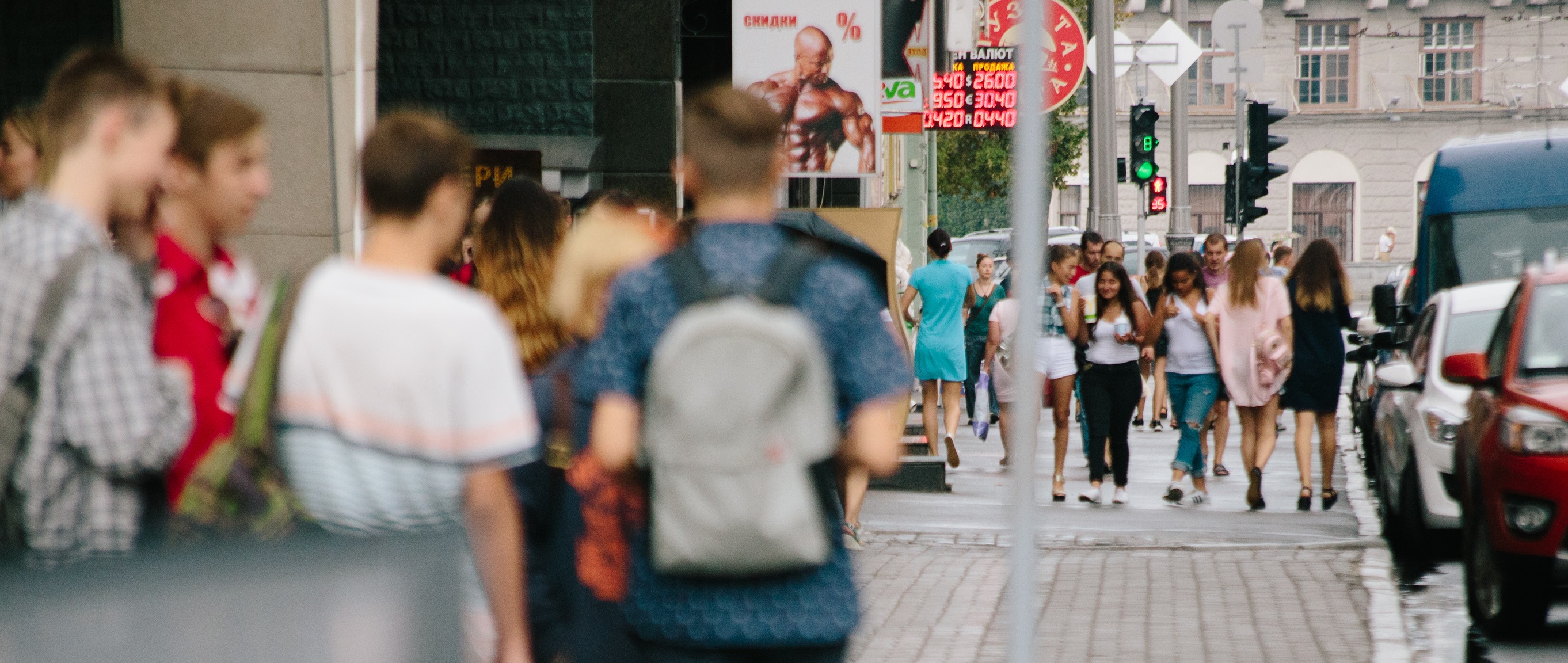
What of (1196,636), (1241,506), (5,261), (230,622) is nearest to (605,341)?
(230,622)

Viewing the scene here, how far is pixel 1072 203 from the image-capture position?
55.3 metres

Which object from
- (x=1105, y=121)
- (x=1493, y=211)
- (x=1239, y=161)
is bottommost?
(x=1493, y=211)

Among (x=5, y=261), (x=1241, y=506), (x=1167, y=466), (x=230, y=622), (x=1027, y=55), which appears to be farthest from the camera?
(x=1167, y=466)

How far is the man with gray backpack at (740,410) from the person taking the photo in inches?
123

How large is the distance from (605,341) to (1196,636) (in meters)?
4.96

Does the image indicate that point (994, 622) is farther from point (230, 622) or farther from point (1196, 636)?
point (230, 622)

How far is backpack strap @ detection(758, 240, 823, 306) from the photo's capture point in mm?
3180

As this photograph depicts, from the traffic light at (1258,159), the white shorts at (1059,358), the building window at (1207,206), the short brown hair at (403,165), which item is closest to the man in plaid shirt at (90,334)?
the short brown hair at (403,165)

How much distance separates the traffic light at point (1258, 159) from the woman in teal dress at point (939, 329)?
318 inches

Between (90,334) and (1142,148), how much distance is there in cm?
2039

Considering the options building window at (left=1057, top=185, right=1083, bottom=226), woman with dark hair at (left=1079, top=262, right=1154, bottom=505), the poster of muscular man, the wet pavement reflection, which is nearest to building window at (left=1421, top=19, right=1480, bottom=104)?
building window at (left=1057, top=185, right=1083, bottom=226)

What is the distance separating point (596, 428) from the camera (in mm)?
3264

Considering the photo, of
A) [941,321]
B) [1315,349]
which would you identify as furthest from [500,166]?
[1315,349]

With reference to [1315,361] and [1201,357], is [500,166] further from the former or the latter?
[1315,361]
